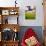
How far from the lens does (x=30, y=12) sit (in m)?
5.17

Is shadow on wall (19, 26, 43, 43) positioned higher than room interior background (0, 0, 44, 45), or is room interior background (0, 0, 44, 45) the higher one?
room interior background (0, 0, 44, 45)

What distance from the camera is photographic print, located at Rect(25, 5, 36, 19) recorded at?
516 cm

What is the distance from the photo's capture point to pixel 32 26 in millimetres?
5195

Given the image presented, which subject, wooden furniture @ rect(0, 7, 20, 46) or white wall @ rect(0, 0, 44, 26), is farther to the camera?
white wall @ rect(0, 0, 44, 26)

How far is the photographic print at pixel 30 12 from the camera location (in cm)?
516

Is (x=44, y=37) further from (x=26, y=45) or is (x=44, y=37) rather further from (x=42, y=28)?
(x=26, y=45)

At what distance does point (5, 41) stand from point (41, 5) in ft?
5.15

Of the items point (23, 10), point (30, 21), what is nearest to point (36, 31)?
point (30, 21)

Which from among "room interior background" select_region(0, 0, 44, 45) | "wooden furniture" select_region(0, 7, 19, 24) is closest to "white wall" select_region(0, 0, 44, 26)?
"room interior background" select_region(0, 0, 44, 45)

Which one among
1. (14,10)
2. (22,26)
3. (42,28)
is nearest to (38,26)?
(42,28)

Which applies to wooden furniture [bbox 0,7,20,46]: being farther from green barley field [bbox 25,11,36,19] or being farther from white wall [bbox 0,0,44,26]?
green barley field [bbox 25,11,36,19]

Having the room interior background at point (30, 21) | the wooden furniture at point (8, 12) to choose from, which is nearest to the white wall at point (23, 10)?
the room interior background at point (30, 21)

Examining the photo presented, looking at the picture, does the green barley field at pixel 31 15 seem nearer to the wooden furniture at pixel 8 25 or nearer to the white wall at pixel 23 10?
the white wall at pixel 23 10

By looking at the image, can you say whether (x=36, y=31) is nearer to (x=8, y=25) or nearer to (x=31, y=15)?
(x=31, y=15)
